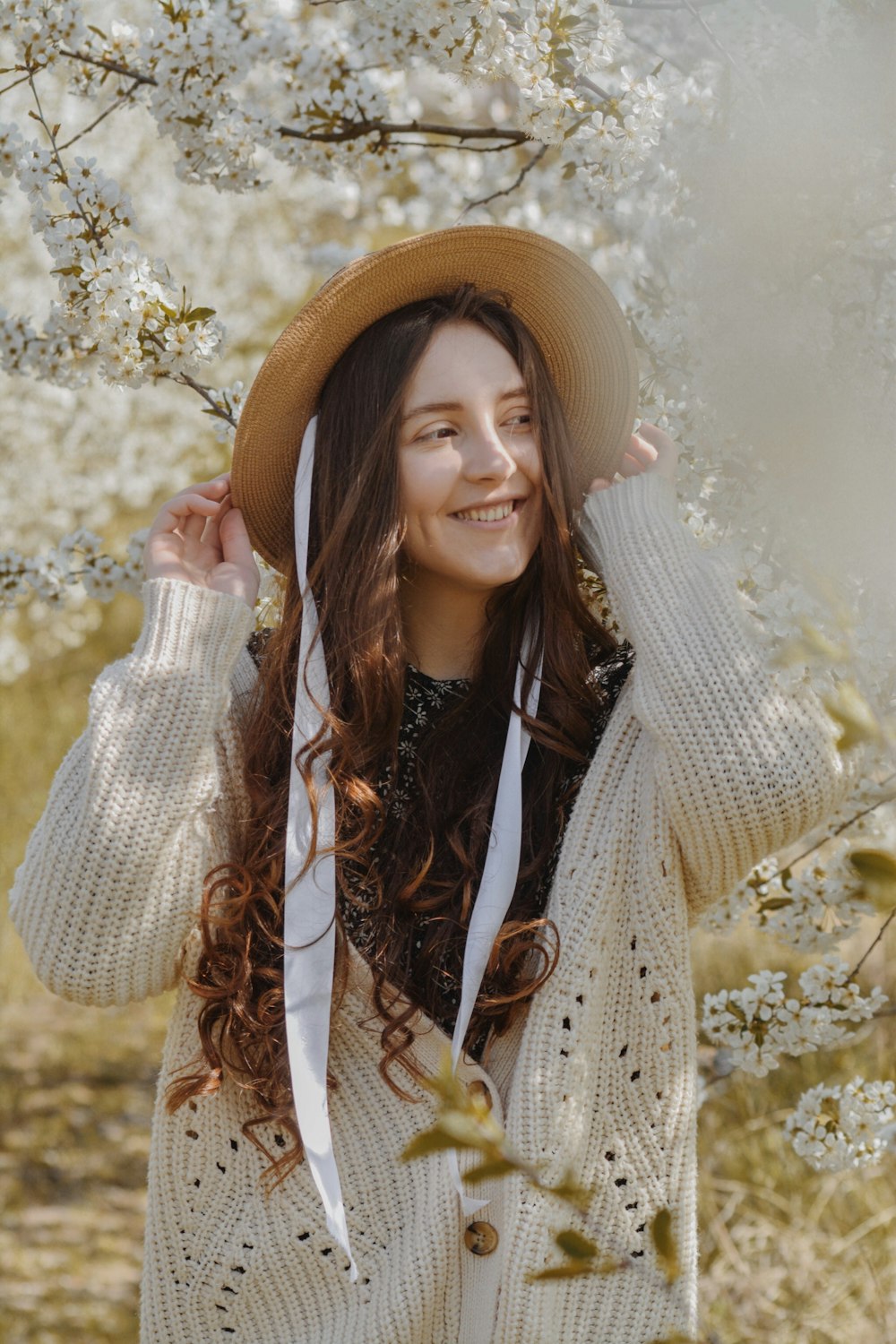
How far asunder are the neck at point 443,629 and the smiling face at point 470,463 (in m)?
0.11

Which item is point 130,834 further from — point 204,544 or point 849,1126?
point 849,1126

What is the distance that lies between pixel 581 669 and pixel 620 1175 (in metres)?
0.67

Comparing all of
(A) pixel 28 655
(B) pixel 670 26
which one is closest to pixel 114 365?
(B) pixel 670 26

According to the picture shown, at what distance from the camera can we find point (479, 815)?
1.79m

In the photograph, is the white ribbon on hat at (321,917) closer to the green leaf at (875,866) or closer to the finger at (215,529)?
the finger at (215,529)

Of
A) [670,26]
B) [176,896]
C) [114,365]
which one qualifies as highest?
[670,26]

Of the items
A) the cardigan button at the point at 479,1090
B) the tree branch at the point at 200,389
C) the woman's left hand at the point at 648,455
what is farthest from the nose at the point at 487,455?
the cardigan button at the point at 479,1090

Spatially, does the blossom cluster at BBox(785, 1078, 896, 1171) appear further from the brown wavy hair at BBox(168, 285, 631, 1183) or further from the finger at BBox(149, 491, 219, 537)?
the finger at BBox(149, 491, 219, 537)

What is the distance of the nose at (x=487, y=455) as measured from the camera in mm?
1756

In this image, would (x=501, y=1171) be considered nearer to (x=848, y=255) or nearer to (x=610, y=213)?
(x=848, y=255)

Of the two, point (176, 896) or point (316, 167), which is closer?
point (176, 896)

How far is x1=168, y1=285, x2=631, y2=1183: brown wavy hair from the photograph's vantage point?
168cm

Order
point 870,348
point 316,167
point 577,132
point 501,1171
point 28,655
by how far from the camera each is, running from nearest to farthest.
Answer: point 501,1171
point 870,348
point 577,132
point 316,167
point 28,655

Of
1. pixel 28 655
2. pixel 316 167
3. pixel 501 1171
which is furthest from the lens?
pixel 28 655
